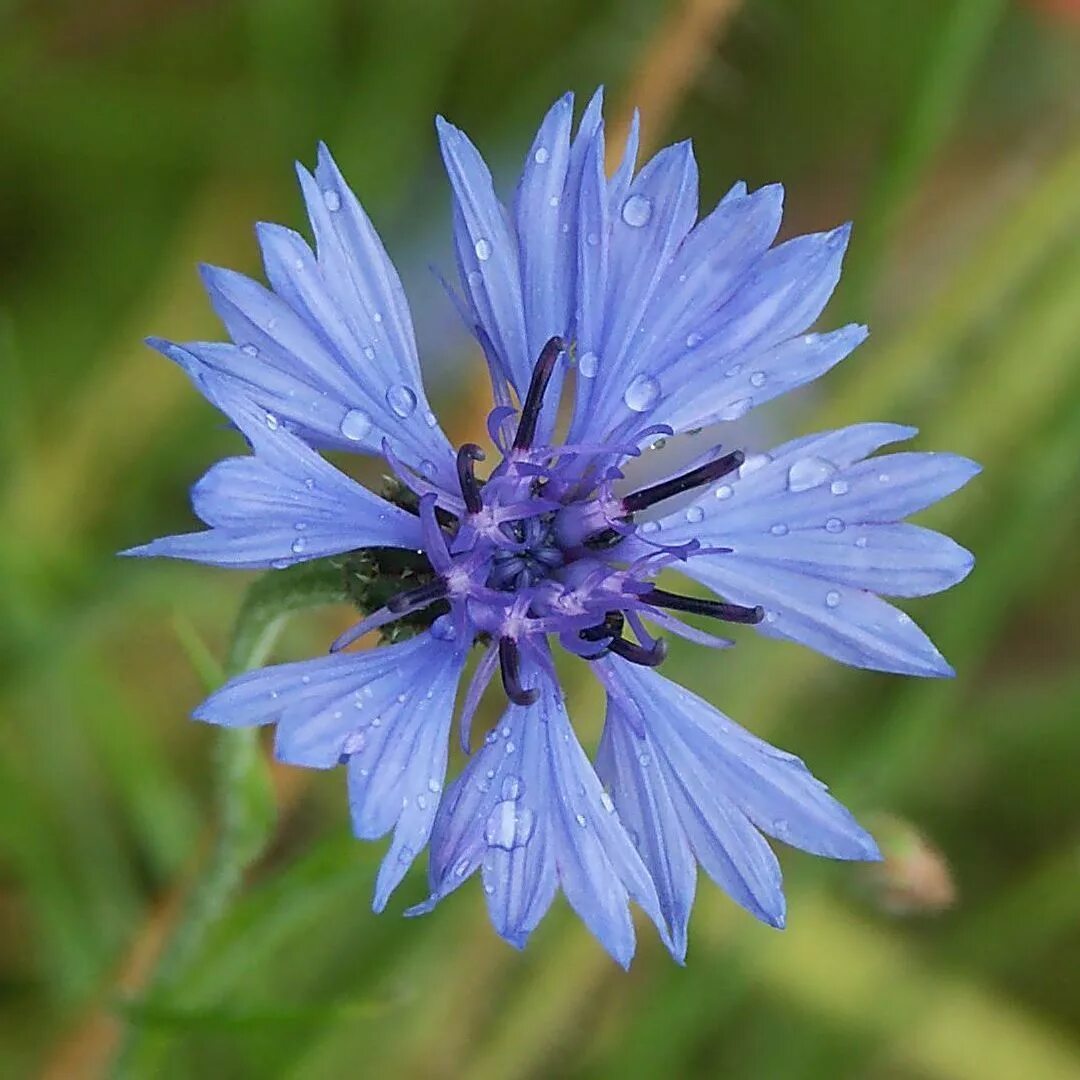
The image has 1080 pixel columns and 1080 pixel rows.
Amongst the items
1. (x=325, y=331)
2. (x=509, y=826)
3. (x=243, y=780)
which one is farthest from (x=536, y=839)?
(x=325, y=331)

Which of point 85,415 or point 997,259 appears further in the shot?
point 85,415

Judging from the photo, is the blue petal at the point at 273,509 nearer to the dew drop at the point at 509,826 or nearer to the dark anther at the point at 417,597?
the dark anther at the point at 417,597

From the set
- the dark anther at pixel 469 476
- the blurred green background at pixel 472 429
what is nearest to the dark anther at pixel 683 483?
the dark anther at pixel 469 476

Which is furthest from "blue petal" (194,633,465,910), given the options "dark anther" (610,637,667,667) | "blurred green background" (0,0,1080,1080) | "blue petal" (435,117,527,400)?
"blurred green background" (0,0,1080,1080)

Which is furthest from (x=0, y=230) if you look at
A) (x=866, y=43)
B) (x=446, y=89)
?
(x=866, y=43)

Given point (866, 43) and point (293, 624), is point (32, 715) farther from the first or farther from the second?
point (866, 43)

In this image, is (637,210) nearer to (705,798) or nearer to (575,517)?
(575,517)
